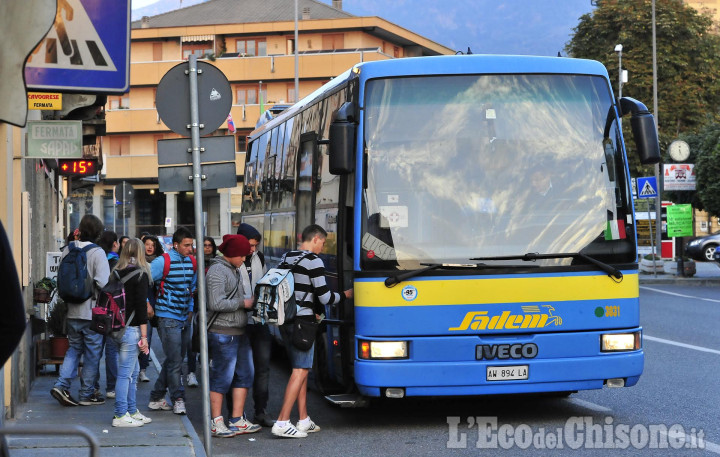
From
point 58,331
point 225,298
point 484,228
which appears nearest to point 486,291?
point 484,228

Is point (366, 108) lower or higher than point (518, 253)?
higher

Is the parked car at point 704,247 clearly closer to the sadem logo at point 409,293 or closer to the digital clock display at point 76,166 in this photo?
the digital clock display at point 76,166

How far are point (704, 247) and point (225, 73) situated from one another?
1468 inches

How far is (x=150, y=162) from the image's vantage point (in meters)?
75.1

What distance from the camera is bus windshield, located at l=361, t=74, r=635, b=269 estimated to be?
32.2 ft

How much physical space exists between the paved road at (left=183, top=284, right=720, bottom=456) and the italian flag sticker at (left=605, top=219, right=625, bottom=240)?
5.14 feet

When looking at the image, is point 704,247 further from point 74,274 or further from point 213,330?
point 213,330

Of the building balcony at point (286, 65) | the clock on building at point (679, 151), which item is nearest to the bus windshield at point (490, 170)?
the clock on building at point (679, 151)

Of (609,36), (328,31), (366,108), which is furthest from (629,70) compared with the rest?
(366,108)

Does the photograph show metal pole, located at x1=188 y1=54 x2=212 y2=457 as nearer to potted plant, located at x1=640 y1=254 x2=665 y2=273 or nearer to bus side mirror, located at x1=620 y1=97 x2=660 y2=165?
bus side mirror, located at x1=620 y1=97 x2=660 y2=165

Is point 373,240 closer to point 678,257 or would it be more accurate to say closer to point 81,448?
point 81,448

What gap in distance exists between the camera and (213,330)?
981cm

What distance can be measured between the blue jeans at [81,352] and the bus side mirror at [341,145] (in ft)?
11.3

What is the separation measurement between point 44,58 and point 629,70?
59602mm
